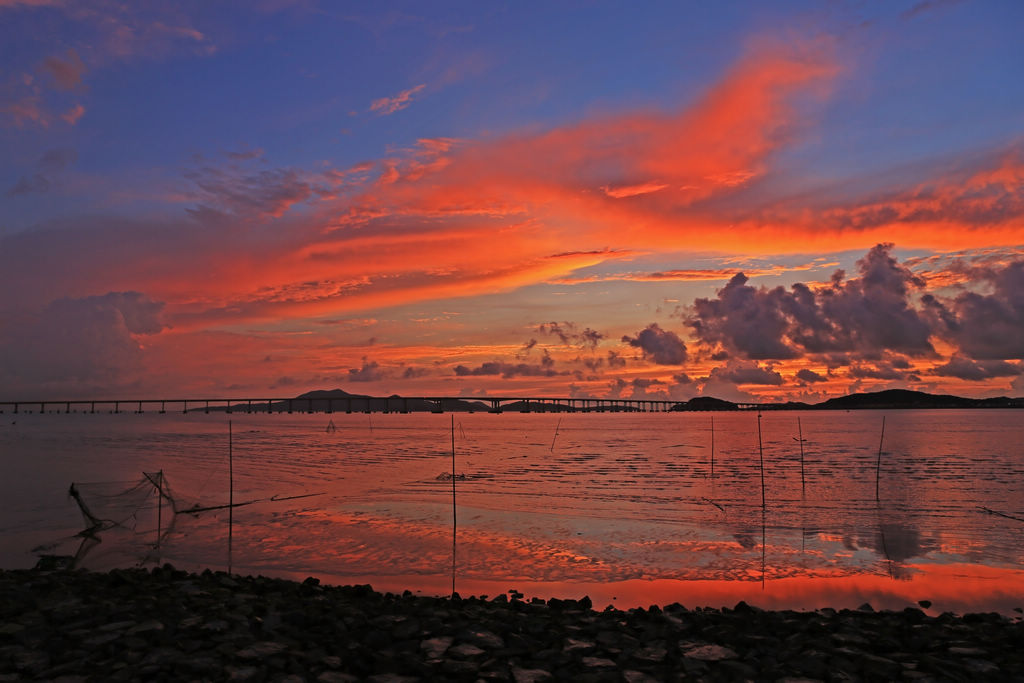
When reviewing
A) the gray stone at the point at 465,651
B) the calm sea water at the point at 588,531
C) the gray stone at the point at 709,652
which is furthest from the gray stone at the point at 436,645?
the calm sea water at the point at 588,531

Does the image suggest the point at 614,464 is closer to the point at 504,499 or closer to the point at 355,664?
the point at 504,499

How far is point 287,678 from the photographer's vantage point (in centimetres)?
869

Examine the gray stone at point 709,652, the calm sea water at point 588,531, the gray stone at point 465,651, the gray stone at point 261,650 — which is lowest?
the calm sea water at point 588,531

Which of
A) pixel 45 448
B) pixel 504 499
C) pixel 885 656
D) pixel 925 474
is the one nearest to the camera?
pixel 885 656

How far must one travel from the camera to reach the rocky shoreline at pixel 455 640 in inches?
356

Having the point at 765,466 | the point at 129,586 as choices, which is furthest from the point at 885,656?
the point at 765,466

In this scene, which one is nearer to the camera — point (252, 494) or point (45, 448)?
point (252, 494)

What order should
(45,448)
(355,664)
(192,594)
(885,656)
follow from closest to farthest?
(355,664) → (885,656) → (192,594) → (45,448)

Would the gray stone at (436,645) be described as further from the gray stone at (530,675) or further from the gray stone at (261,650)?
the gray stone at (261,650)

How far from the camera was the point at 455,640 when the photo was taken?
10.3 metres

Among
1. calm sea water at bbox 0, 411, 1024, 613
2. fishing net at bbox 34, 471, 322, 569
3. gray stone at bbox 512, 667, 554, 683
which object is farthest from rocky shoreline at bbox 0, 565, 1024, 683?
fishing net at bbox 34, 471, 322, 569

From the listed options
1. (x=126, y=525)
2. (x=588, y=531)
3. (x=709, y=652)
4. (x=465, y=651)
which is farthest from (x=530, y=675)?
(x=126, y=525)

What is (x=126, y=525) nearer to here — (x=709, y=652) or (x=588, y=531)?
(x=588, y=531)

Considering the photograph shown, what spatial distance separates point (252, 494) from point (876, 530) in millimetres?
26129
